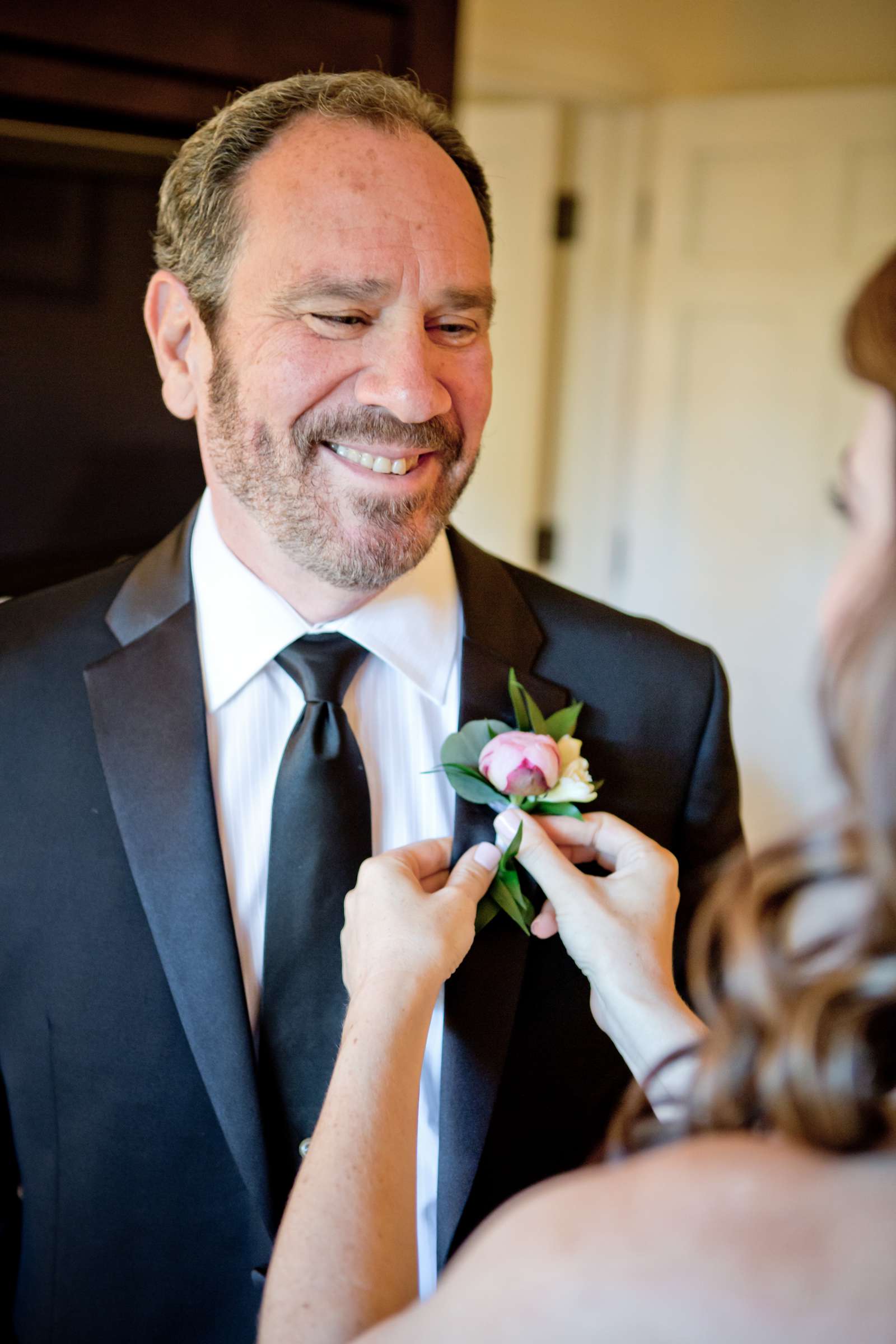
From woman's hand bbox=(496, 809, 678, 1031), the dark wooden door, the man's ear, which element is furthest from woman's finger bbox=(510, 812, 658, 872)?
the dark wooden door

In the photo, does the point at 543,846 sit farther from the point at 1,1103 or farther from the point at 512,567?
the point at 1,1103

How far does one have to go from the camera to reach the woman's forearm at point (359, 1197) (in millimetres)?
877

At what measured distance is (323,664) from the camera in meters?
1.33

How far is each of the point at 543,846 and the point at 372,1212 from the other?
40 cm

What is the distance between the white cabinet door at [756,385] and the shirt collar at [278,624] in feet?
7.88

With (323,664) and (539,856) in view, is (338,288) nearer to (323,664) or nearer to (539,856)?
(323,664)

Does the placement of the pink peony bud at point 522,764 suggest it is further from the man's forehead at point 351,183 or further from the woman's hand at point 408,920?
the man's forehead at point 351,183

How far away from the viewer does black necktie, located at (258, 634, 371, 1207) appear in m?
1.25

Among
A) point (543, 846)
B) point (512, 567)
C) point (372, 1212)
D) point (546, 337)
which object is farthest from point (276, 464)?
point (546, 337)

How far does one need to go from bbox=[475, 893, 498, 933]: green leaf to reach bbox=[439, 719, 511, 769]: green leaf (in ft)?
0.47

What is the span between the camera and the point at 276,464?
51.9 inches

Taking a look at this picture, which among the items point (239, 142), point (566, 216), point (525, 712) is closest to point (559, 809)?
point (525, 712)

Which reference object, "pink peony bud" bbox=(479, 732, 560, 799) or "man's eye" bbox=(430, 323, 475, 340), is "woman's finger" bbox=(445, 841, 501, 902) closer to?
"pink peony bud" bbox=(479, 732, 560, 799)

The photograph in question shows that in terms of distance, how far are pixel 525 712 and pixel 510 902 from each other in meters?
0.24
